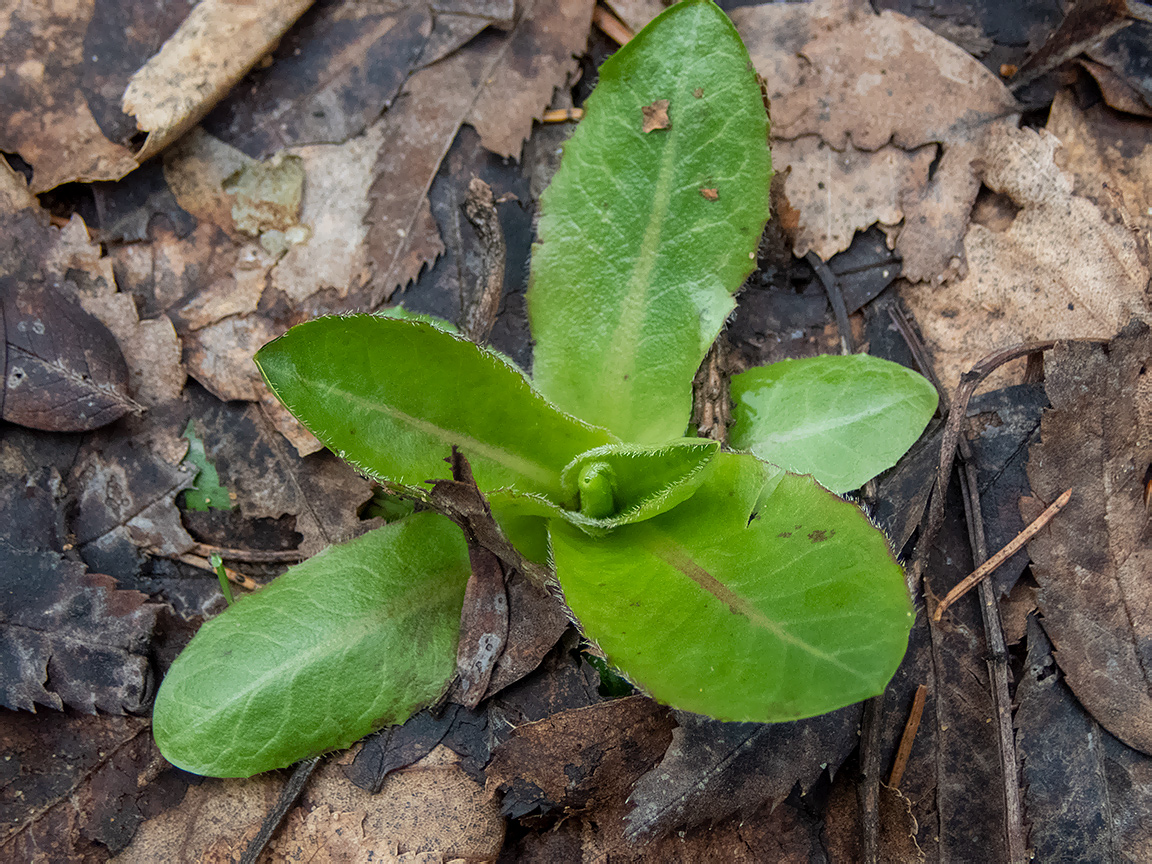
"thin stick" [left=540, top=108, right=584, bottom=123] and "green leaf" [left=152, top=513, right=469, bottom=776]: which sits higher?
"thin stick" [left=540, top=108, right=584, bottom=123]

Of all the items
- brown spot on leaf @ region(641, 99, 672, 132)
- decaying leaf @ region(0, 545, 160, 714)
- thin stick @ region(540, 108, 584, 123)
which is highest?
brown spot on leaf @ region(641, 99, 672, 132)

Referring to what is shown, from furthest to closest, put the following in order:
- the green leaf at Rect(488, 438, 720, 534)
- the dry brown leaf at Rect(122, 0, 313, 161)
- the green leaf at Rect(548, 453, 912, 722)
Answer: the dry brown leaf at Rect(122, 0, 313, 161) → the green leaf at Rect(488, 438, 720, 534) → the green leaf at Rect(548, 453, 912, 722)

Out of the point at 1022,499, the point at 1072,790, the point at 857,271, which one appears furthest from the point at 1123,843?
the point at 857,271

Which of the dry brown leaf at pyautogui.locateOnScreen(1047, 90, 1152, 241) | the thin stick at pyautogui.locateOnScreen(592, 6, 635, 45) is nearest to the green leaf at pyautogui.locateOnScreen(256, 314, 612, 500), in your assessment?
the thin stick at pyautogui.locateOnScreen(592, 6, 635, 45)

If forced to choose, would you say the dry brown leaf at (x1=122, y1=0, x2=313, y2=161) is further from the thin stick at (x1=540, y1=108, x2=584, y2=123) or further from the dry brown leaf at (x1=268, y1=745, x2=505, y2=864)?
the dry brown leaf at (x1=268, y1=745, x2=505, y2=864)

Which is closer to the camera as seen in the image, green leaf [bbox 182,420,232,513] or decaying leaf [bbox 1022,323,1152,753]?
decaying leaf [bbox 1022,323,1152,753]

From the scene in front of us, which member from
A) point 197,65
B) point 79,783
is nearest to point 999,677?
point 79,783

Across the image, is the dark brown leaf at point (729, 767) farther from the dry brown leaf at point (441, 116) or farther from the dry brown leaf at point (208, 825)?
the dry brown leaf at point (441, 116)
